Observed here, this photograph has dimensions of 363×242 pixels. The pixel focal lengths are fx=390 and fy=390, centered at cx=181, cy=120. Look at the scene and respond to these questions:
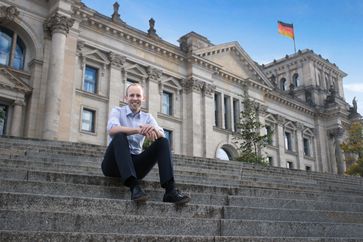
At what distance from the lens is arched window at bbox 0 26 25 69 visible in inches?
957

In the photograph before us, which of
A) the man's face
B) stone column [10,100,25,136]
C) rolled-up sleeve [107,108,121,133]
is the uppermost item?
stone column [10,100,25,136]

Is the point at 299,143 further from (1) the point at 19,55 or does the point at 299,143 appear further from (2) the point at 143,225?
(2) the point at 143,225

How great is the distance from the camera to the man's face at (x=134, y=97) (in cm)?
588

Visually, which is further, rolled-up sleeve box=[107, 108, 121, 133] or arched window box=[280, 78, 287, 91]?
arched window box=[280, 78, 287, 91]

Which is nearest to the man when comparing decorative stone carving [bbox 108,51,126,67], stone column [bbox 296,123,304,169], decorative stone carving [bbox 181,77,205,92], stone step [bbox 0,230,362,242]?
stone step [bbox 0,230,362,242]

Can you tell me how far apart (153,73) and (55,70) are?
9.75 metres

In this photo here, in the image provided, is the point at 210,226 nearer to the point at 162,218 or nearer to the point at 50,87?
the point at 162,218

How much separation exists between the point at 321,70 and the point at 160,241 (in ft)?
187

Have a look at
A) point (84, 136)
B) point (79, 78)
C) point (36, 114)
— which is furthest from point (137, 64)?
point (36, 114)

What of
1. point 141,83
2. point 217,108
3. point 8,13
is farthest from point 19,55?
point 217,108

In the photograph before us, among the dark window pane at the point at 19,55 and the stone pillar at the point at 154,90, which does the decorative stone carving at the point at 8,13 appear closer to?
the dark window pane at the point at 19,55

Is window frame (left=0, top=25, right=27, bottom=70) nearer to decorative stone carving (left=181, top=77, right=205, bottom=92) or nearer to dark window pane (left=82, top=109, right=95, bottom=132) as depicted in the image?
dark window pane (left=82, top=109, right=95, bottom=132)

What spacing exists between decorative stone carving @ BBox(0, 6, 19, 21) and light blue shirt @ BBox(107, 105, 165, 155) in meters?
21.2

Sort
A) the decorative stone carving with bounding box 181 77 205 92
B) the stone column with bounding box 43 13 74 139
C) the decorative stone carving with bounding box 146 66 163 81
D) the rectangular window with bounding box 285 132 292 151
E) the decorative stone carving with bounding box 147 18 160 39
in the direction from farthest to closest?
1. the rectangular window with bounding box 285 132 292 151
2. the decorative stone carving with bounding box 181 77 205 92
3. the decorative stone carving with bounding box 147 18 160 39
4. the decorative stone carving with bounding box 146 66 163 81
5. the stone column with bounding box 43 13 74 139
